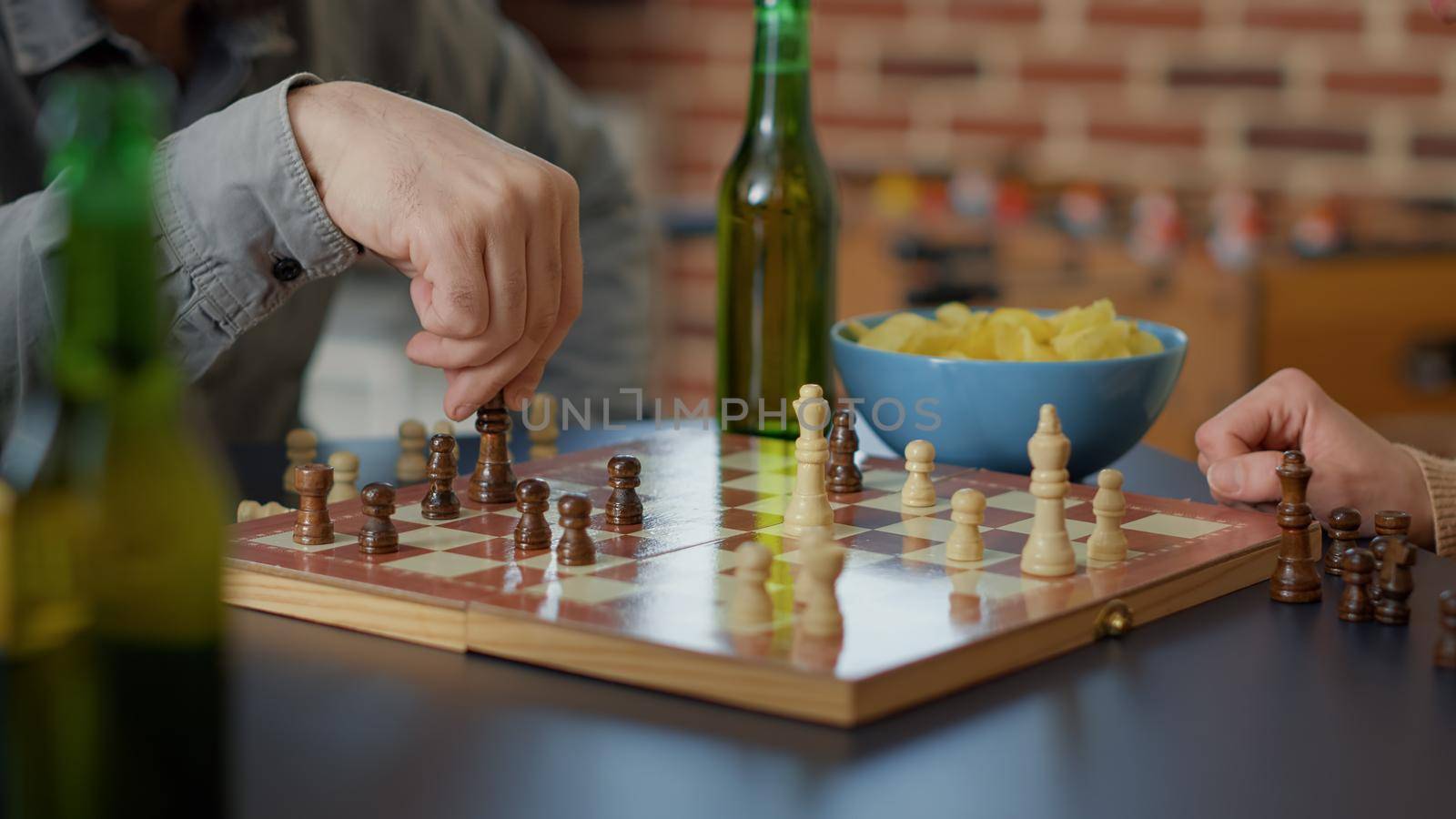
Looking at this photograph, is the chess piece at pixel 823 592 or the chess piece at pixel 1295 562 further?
the chess piece at pixel 1295 562

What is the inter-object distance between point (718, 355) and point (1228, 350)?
6.88 ft

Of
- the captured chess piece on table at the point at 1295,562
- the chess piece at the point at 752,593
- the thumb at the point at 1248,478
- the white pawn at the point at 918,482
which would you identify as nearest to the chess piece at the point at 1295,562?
the captured chess piece on table at the point at 1295,562

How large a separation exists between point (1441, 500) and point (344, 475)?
82 cm

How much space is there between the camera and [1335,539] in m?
0.99

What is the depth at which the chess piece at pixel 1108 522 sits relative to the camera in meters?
0.94

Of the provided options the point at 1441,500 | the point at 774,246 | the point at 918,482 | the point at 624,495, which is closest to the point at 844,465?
the point at 918,482

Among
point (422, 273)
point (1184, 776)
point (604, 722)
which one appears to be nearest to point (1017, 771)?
point (1184, 776)

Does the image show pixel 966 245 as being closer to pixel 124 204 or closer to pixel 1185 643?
pixel 1185 643

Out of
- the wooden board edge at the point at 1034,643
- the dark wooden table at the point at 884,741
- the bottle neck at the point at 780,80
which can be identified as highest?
the bottle neck at the point at 780,80

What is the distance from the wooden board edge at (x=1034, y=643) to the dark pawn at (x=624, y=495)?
305 mm

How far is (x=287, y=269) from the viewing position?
3.84 feet

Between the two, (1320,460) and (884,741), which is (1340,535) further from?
(884,741)

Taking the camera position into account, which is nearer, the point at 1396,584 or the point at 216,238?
the point at 1396,584

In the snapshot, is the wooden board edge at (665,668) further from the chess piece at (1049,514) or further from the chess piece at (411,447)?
the chess piece at (411,447)
